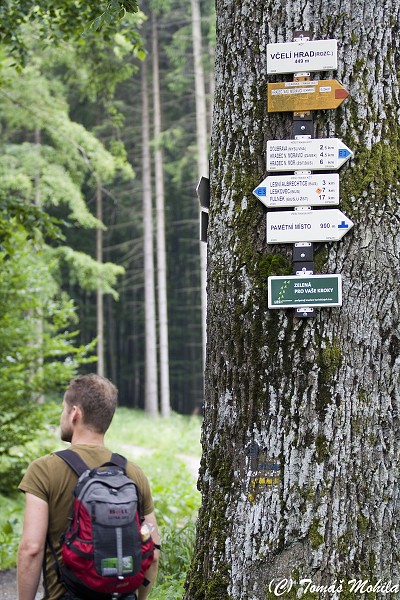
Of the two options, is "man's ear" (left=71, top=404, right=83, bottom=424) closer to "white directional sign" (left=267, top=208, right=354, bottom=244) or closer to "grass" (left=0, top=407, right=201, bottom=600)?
"white directional sign" (left=267, top=208, right=354, bottom=244)

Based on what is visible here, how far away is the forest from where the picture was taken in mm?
9836

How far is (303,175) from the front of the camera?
11.9ft

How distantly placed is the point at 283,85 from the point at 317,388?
1.36 metres

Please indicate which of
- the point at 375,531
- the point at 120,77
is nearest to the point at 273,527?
the point at 375,531

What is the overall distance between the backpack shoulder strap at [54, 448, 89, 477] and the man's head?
0.46ft

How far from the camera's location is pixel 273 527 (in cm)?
346

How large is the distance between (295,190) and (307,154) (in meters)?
0.17

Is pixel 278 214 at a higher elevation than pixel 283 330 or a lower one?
higher

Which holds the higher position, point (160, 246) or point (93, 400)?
point (93, 400)

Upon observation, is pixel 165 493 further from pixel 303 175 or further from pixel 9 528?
pixel 303 175

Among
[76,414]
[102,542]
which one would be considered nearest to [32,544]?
[102,542]

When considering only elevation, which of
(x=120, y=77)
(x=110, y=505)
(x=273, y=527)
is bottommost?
(x=273, y=527)

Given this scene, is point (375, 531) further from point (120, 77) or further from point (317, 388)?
point (120, 77)

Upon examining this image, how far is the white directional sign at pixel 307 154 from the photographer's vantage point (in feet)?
11.7
